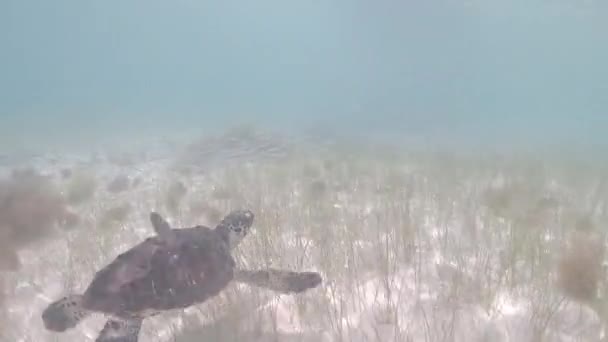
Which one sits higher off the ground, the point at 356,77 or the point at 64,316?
the point at 356,77

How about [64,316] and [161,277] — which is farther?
[64,316]

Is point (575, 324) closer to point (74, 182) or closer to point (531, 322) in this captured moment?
point (531, 322)

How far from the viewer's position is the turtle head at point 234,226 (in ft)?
13.1

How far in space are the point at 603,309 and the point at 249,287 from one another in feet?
9.09

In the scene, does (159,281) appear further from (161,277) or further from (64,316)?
(64,316)

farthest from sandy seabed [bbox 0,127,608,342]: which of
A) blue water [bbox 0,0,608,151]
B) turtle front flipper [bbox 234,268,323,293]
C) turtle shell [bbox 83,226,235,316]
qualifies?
blue water [bbox 0,0,608,151]

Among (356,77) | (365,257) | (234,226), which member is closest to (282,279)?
(234,226)

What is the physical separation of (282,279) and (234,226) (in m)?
0.80

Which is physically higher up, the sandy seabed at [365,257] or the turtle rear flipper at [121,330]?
the turtle rear flipper at [121,330]

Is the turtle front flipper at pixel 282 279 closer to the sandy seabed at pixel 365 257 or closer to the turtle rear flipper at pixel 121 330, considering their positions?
the sandy seabed at pixel 365 257

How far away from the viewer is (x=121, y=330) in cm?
305

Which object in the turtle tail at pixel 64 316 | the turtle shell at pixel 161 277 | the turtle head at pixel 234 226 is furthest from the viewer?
the turtle head at pixel 234 226

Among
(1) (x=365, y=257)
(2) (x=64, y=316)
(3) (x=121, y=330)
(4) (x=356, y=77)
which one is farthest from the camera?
(4) (x=356, y=77)

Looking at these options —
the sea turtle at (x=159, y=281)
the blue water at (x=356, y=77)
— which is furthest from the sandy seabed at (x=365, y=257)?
the blue water at (x=356, y=77)
